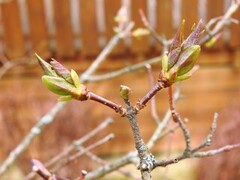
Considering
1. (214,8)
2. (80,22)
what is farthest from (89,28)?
(214,8)

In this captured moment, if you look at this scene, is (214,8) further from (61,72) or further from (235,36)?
(61,72)

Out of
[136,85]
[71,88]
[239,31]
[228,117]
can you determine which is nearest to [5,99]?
[136,85]

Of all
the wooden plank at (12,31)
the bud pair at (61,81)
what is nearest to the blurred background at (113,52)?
the wooden plank at (12,31)

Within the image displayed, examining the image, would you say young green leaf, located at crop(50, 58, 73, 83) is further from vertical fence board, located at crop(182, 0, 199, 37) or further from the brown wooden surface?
the brown wooden surface

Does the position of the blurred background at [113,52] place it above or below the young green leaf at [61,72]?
above

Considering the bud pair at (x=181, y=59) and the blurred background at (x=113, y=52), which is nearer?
the bud pair at (x=181, y=59)

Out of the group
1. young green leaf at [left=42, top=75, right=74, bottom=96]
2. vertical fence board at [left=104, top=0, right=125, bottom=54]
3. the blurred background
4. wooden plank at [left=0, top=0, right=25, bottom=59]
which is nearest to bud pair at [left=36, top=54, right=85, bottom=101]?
young green leaf at [left=42, top=75, right=74, bottom=96]

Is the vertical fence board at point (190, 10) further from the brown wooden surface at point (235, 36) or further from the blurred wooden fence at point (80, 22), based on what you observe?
the brown wooden surface at point (235, 36)
